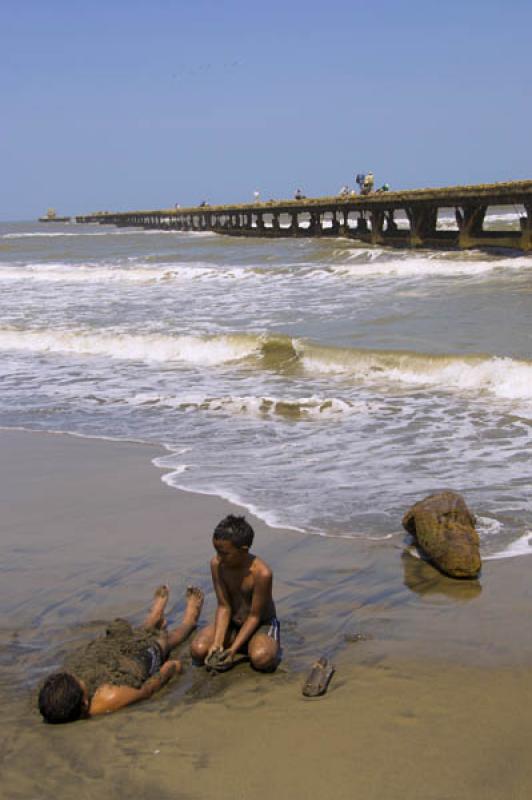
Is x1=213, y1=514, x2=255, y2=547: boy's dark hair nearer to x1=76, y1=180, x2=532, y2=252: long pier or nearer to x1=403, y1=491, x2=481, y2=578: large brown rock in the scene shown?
x1=403, y1=491, x2=481, y2=578: large brown rock

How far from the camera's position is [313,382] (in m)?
10.7

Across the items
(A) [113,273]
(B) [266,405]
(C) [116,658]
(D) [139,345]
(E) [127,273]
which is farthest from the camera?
(A) [113,273]

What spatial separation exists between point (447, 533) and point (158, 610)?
1.57m

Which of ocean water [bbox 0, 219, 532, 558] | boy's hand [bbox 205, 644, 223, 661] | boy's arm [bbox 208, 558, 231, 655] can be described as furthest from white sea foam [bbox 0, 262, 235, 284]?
boy's hand [bbox 205, 644, 223, 661]

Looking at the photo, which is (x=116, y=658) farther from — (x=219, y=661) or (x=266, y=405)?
(x=266, y=405)

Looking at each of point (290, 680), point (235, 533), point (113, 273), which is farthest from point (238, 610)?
point (113, 273)

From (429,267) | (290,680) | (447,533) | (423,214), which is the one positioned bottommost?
(290,680)

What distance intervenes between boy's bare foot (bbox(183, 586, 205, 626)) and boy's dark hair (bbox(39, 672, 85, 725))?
0.91 m

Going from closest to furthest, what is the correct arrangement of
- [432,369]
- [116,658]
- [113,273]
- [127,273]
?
[116,658], [432,369], [127,273], [113,273]

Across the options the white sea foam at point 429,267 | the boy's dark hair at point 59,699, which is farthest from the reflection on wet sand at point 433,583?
the white sea foam at point 429,267

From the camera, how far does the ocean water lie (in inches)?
242

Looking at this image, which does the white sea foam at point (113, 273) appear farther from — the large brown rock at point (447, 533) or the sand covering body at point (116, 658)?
the sand covering body at point (116, 658)

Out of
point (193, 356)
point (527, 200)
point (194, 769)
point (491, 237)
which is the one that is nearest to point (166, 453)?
point (194, 769)

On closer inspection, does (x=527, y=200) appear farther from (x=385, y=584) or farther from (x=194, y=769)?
(x=194, y=769)
